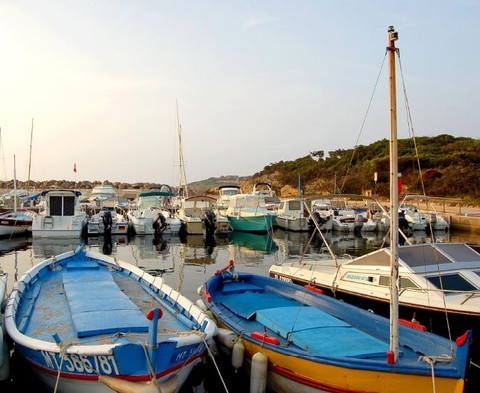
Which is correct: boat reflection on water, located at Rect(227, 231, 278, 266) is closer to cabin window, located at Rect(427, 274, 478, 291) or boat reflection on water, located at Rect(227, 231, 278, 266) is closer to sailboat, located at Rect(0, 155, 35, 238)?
cabin window, located at Rect(427, 274, 478, 291)

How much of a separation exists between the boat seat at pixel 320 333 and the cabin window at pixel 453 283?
10.5ft

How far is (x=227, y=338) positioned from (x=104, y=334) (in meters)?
2.27

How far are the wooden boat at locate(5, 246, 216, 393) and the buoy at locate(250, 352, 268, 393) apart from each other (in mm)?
850

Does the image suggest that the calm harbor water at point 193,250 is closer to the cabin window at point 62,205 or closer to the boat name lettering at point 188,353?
the cabin window at point 62,205

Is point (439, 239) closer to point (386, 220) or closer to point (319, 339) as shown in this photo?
point (386, 220)

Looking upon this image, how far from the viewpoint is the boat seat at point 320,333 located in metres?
7.50

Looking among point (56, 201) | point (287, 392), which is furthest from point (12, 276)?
point (287, 392)

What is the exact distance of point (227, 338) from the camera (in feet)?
28.2

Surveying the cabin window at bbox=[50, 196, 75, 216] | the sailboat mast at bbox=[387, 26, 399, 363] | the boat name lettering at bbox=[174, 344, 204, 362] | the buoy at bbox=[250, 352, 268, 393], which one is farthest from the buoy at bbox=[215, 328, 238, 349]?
the cabin window at bbox=[50, 196, 75, 216]

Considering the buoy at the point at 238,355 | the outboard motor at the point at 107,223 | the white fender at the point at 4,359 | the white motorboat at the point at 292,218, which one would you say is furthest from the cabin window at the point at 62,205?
the buoy at the point at 238,355

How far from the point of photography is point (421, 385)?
6.44 metres

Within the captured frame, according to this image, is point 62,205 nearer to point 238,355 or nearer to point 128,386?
point 238,355

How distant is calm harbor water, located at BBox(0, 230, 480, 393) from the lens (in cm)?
2028

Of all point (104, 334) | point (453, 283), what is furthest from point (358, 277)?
point (104, 334)
